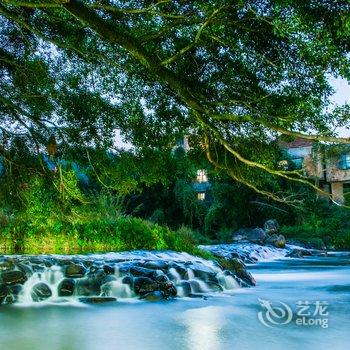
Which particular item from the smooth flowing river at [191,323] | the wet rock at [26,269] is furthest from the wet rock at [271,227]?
the wet rock at [26,269]

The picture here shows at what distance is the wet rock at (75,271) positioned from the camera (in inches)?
324

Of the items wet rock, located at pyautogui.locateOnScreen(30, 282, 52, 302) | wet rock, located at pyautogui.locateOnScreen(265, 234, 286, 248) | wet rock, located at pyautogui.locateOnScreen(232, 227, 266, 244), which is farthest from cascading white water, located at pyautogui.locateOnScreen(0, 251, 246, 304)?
wet rock, located at pyautogui.locateOnScreen(232, 227, 266, 244)

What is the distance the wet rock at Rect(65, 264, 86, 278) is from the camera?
8.22m

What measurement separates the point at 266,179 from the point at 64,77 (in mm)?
4106

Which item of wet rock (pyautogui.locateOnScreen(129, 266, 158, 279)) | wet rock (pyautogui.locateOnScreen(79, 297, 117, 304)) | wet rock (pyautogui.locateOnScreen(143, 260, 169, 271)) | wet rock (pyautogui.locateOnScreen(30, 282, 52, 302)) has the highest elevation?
wet rock (pyautogui.locateOnScreen(143, 260, 169, 271))

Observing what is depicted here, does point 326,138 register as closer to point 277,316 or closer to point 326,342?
point 326,342

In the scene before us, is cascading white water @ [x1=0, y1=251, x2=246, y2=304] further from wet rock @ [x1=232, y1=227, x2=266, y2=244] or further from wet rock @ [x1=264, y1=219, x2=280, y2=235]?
wet rock @ [x1=264, y1=219, x2=280, y2=235]

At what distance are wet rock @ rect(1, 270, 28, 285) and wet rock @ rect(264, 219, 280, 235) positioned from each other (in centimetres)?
1575

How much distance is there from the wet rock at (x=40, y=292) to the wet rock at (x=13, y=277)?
0.26 metres

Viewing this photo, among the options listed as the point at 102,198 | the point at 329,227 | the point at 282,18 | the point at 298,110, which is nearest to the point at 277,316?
the point at 298,110

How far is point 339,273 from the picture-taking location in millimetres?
12203

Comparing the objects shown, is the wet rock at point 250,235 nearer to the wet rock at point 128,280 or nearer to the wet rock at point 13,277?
the wet rock at point 128,280

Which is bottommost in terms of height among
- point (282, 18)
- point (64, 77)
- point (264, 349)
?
point (264, 349)

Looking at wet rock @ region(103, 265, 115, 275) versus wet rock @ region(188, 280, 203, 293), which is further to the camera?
wet rock @ region(188, 280, 203, 293)
